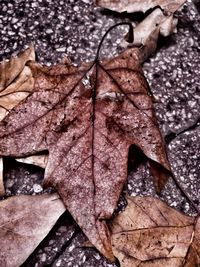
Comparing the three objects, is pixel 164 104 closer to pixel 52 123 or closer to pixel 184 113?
pixel 184 113

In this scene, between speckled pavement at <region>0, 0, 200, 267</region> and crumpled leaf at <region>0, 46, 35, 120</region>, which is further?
crumpled leaf at <region>0, 46, 35, 120</region>

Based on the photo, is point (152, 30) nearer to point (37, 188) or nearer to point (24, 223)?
point (37, 188)

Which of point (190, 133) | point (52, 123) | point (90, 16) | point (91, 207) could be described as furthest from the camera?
point (90, 16)

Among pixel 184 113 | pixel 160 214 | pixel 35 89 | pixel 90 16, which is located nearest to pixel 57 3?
pixel 90 16

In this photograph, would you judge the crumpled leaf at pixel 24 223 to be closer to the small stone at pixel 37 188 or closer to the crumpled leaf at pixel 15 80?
the small stone at pixel 37 188

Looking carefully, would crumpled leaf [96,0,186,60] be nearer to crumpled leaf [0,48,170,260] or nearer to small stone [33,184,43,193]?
crumpled leaf [0,48,170,260]

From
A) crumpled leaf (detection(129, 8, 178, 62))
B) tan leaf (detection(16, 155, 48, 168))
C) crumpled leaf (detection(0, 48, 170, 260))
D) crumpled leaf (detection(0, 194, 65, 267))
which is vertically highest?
crumpled leaf (detection(129, 8, 178, 62))

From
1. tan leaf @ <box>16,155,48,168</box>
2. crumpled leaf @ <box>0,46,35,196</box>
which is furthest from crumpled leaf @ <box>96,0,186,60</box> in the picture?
tan leaf @ <box>16,155,48,168</box>

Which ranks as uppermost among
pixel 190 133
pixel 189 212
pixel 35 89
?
pixel 35 89
